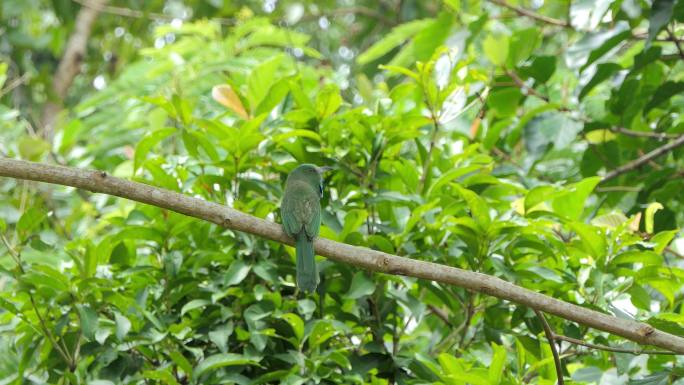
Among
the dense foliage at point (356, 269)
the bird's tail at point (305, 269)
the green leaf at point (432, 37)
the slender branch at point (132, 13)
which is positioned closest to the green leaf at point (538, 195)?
the dense foliage at point (356, 269)

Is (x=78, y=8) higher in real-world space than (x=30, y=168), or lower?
lower

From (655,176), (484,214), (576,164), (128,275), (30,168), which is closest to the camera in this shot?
(30,168)

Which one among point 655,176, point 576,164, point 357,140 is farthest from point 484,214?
point 576,164

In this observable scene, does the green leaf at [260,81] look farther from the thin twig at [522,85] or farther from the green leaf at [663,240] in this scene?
the green leaf at [663,240]

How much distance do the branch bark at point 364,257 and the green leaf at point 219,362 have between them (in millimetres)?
448

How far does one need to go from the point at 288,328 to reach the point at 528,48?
205 centimetres

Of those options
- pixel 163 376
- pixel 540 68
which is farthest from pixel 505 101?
pixel 163 376

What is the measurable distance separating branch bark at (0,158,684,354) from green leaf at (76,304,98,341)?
0.60 m

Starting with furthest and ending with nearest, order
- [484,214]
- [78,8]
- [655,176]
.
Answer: [78,8] < [655,176] < [484,214]

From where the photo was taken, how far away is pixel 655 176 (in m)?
4.22

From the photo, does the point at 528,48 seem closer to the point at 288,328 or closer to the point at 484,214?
the point at 484,214

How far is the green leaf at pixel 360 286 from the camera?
305 cm

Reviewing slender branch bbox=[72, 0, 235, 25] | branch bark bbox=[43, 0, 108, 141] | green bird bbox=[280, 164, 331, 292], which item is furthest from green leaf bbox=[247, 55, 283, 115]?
branch bark bbox=[43, 0, 108, 141]

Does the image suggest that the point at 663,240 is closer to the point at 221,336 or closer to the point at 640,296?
the point at 640,296
